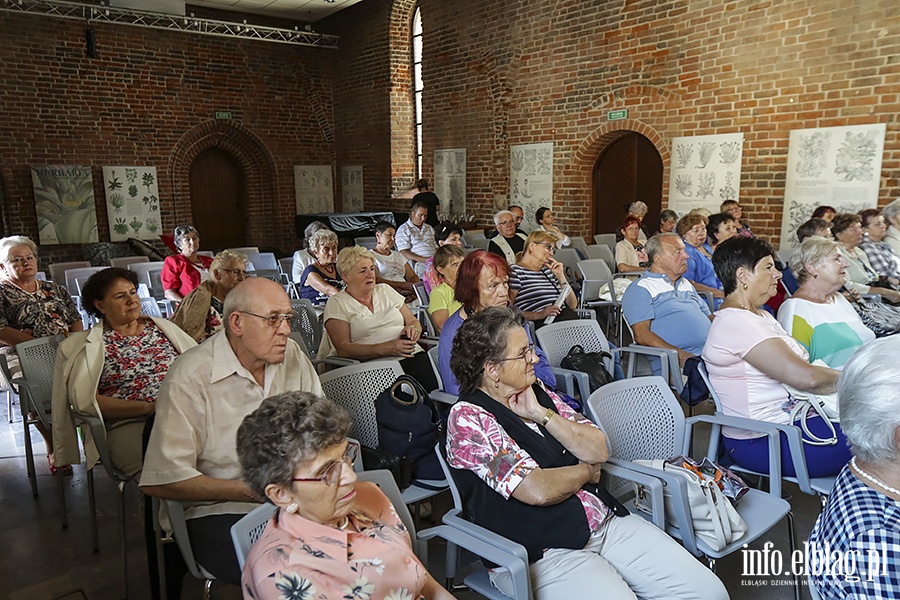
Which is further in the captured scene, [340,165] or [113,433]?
[340,165]

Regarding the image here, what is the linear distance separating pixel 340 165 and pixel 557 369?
11.2 meters

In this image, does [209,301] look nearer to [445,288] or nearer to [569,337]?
[445,288]

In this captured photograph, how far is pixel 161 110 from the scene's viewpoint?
462 inches

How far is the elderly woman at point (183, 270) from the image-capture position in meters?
5.42

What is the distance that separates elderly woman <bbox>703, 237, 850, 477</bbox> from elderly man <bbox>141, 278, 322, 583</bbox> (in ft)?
5.99

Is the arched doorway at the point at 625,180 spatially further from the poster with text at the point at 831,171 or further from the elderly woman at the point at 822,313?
the elderly woman at the point at 822,313

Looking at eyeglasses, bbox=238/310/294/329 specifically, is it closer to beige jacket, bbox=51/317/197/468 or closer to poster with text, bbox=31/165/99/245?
beige jacket, bbox=51/317/197/468

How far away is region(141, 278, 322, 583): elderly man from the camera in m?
2.05

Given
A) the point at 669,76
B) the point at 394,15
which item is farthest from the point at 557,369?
the point at 394,15

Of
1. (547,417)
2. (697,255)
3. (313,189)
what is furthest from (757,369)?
(313,189)

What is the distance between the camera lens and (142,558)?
2.92 meters

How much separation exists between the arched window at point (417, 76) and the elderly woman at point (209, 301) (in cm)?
864

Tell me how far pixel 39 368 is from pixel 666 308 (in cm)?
357

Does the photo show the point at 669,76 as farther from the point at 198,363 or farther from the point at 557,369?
the point at 198,363
